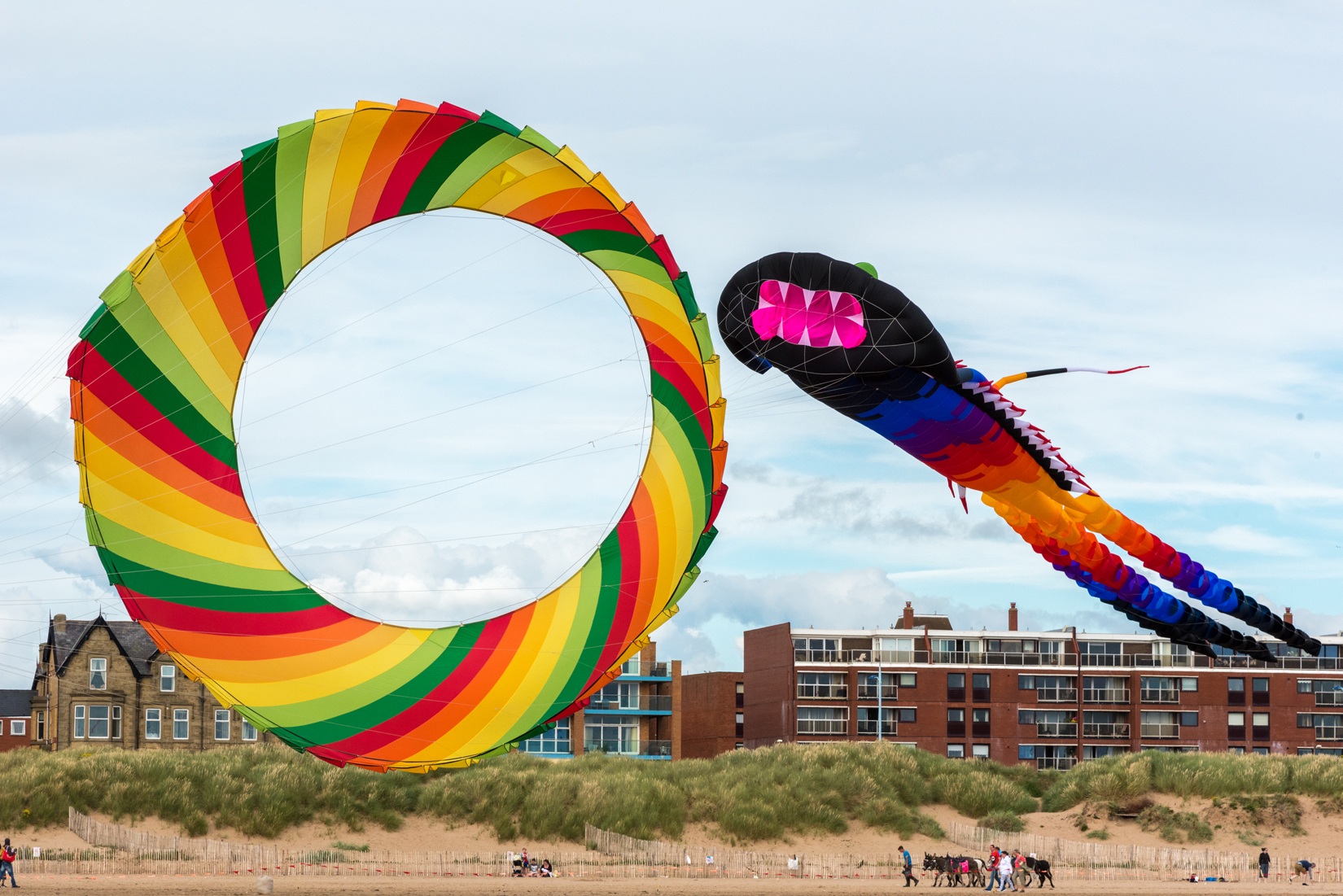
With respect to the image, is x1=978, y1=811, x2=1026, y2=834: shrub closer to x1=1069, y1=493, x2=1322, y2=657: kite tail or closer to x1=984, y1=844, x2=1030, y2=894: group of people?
x1=984, y1=844, x2=1030, y2=894: group of people

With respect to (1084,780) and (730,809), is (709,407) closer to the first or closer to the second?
(730,809)

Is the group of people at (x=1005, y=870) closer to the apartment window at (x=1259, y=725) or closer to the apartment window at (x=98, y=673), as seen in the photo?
the apartment window at (x=98, y=673)

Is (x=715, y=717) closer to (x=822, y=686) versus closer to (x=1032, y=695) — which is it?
(x=822, y=686)

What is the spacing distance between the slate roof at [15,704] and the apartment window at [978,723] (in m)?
40.1

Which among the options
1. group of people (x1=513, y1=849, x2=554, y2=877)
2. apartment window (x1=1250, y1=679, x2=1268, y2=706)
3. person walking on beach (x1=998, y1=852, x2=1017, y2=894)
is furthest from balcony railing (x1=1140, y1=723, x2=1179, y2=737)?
group of people (x1=513, y1=849, x2=554, y2=877)

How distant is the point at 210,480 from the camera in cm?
1585

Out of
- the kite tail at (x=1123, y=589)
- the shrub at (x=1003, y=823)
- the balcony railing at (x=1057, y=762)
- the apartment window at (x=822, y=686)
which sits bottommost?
the balcony railing at (x=1057, y=762)

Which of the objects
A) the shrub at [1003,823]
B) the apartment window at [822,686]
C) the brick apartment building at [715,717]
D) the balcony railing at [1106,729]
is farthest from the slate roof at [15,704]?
the balcony railing at [1106,729]

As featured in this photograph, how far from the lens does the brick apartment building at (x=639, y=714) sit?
60344mm

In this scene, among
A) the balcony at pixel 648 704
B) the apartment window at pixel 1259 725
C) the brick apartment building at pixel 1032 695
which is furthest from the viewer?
the apartment window at pixel 1259 725

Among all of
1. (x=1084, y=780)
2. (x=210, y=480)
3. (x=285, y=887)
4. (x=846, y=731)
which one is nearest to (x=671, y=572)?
(x=210, y=480)

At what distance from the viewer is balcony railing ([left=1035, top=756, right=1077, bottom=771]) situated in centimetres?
6462

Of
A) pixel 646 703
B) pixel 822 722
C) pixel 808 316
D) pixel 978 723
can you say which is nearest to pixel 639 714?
pixel 646 703

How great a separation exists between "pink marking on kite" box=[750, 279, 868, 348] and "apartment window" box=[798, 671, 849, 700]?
162ft
